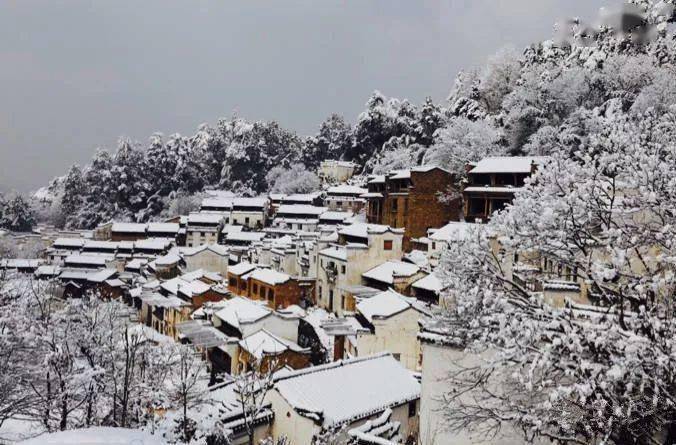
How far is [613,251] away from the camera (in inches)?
249

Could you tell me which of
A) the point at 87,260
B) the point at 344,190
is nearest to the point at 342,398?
the point at 344,190

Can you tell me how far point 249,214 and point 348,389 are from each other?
41.9m

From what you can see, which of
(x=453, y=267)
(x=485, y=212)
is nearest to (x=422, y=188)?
(x=485, y=212)

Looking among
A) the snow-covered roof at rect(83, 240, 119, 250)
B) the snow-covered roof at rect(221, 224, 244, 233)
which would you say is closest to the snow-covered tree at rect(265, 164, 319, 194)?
the snow-covered roof at rect(221, 224, 244, 233)

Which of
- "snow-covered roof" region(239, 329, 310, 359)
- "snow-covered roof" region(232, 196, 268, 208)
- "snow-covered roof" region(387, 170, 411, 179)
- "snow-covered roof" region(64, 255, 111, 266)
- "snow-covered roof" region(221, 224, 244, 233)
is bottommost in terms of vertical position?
"snow-covered roof" region(64, 255, 111, 266)

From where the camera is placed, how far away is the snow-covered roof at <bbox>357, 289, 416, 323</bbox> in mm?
19844

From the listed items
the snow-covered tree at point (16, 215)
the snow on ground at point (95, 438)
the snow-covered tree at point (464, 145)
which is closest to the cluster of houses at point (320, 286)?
the snow-covered tree at point (464, 145)

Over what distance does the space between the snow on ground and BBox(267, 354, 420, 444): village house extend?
564cm

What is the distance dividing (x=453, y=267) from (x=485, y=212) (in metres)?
23.4

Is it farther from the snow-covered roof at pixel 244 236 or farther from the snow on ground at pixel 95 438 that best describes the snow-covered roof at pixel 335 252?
the snow on ground at pixel 95 438

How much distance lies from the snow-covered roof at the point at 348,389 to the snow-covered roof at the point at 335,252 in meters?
13.4

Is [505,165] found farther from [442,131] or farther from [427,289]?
[442,131]

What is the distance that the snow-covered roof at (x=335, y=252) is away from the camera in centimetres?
2842

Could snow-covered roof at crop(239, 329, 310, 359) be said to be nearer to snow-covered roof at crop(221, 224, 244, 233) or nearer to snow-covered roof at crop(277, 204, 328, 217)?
snow-covered roof at crop(277, 204, 328, 217)
